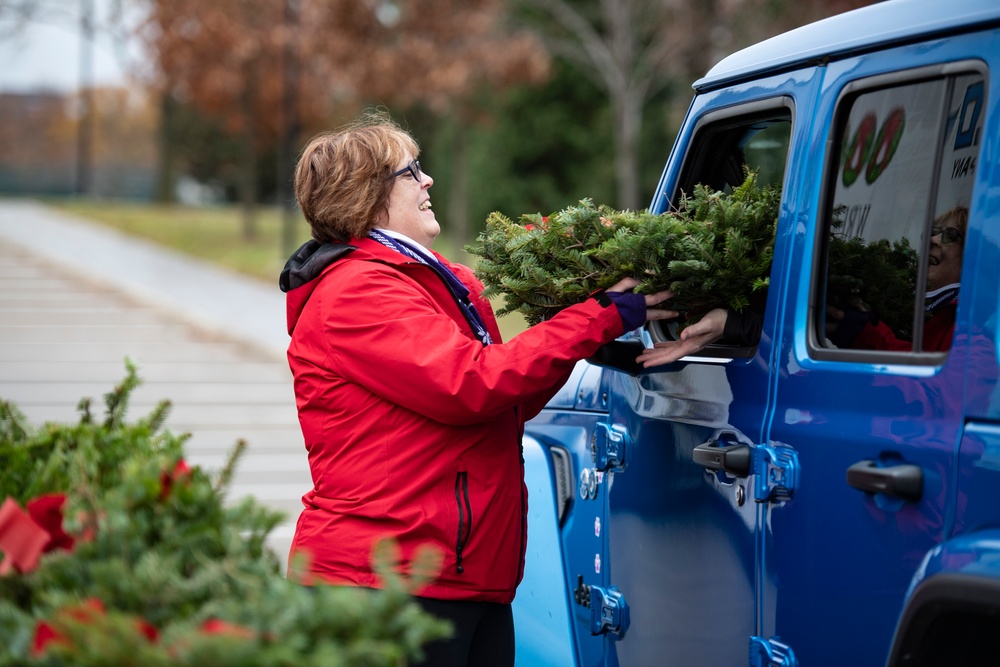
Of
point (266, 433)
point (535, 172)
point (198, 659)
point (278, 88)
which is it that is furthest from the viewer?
point (535, 172)

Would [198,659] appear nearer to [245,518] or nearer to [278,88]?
[245,518]

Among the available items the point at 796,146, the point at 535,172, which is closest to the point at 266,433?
the point at 796,146

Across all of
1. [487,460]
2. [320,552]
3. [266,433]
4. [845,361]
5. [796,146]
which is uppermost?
[796,146]

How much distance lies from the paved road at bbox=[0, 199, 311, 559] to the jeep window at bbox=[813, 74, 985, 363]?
5.32 metres

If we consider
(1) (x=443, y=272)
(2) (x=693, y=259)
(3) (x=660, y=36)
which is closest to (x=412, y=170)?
(1) (x=443, y=272)

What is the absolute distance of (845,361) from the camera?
2299 mm

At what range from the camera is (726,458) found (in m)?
2.49

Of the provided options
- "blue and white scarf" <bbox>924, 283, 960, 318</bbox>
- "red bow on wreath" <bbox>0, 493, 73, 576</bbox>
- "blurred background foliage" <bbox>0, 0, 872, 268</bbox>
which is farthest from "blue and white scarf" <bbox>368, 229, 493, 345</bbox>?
"blurred background foliage" <bbox>0, 0, 872, 268</bbox>

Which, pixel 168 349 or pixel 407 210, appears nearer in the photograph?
pixel 407 210

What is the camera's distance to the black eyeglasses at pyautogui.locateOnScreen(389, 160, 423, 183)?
2.95 m

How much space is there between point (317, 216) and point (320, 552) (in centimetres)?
84

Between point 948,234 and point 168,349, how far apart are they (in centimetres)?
1191

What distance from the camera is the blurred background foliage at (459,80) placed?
19031mm

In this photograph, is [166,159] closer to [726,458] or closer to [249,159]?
[249,159]
